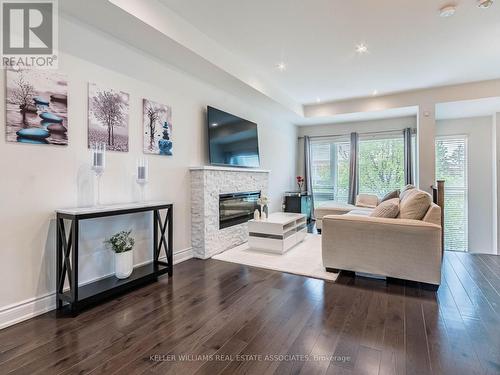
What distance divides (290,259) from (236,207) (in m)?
1.33

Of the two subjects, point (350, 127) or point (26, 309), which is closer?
point (26, 309)

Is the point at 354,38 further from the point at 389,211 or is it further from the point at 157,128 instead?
the point at 157,128

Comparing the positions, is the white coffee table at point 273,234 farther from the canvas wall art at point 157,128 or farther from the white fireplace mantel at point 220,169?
the canvas wall art at point 157,128

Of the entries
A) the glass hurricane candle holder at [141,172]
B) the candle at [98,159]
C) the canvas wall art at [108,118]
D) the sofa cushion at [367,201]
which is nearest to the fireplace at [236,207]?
the glass hurricane candle holder at [141,172]

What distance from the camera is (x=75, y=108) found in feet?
7.97

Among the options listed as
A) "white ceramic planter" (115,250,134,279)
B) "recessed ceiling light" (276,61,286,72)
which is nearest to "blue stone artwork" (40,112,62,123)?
"white ceramic planter" (115,250,134,279)

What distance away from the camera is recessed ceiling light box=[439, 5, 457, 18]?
8.54ft

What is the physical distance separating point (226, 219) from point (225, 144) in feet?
3.87

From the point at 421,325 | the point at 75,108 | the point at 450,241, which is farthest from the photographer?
the point at 450,241

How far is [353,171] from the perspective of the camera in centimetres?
671

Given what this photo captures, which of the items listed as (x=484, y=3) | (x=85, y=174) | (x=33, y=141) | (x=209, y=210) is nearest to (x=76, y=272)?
(x=85, y=174)

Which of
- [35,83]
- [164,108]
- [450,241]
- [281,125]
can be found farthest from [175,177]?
[450,241]

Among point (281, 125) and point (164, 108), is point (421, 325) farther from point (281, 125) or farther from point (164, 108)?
point (281, 125)

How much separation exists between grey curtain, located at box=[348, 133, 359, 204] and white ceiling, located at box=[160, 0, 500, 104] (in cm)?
206
